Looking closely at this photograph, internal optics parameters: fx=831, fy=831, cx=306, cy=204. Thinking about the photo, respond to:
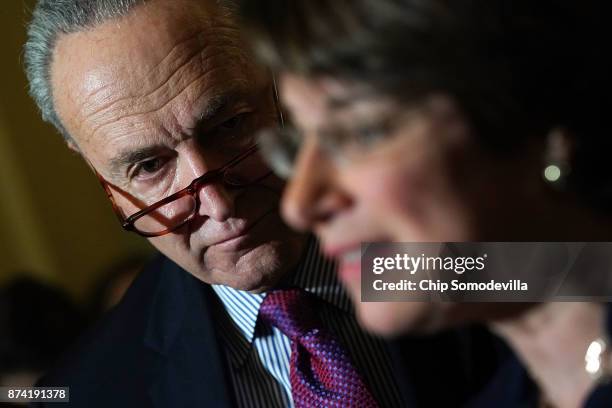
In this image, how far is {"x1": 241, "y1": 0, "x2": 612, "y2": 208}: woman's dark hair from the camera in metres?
0.80

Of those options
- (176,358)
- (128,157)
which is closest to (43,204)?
(176,358)

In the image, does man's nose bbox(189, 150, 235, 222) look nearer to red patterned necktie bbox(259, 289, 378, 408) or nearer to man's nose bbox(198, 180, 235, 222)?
man's nose bbox(198, 180, 235, 222)

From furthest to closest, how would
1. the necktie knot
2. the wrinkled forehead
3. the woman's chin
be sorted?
1. the necktie knot
2. the wrinkled forehead
3. the woman's chin

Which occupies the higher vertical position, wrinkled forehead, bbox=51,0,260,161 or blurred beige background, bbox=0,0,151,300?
blurred beige background, bbox=0,0,151,300

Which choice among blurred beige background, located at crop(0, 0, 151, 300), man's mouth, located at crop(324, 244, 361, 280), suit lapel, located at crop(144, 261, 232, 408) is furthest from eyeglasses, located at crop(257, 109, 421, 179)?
blurred beige background, located at crop(0, 0, 151, 300)

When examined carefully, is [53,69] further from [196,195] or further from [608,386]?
[608,386]

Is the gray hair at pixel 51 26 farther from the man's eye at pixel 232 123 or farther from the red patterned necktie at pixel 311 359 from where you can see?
the red patterned necktie at pixel 311 359

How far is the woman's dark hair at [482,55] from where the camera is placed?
0.80 metres

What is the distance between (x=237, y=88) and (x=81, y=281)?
2658mm

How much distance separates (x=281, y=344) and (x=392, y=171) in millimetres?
780

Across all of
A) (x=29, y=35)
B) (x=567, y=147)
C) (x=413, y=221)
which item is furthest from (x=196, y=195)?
(x=567, y=147)

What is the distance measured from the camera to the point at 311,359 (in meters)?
1.48

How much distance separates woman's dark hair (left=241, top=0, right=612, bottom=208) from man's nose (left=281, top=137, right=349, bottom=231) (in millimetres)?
93

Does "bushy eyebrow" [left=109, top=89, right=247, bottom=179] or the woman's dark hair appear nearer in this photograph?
the woman's dark hair
